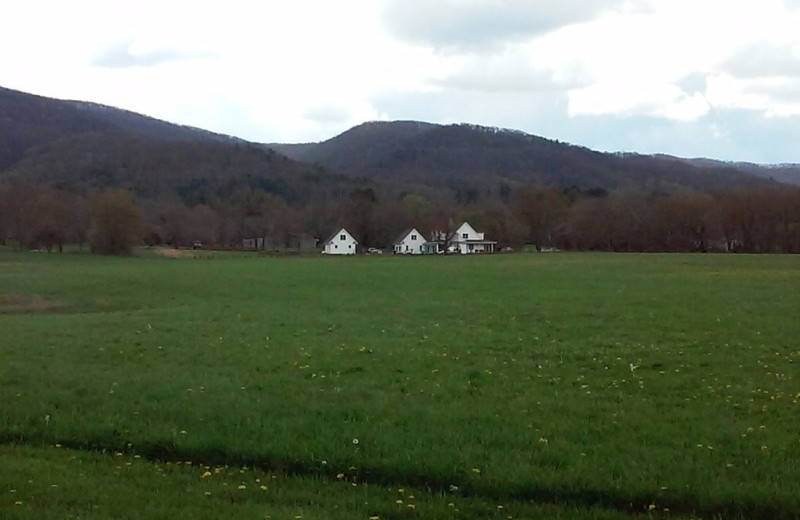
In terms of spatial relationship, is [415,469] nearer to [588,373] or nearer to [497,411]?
[497,411]

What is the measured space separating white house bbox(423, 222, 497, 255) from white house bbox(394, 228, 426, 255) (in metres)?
2.65

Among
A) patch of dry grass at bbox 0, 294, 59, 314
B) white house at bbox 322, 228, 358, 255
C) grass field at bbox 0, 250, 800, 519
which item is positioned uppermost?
white house at bbox 322, 228, 358, 255

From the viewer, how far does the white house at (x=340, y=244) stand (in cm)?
13950

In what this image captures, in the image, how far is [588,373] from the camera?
636 inches

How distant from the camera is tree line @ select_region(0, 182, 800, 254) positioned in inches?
4412

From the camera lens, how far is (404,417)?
12.1 m

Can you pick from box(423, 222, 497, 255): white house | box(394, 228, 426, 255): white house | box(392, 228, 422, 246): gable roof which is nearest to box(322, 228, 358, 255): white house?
box(394, 228, 426, 255): white house

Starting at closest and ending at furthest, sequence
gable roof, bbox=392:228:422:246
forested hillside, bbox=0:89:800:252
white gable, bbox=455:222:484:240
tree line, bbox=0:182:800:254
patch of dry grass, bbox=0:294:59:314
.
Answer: patch of dry grass, bbox=0:294:59:314, tree line, bbox=0:182:800:254, forested hillside, bbox=0:89:800:252, gable roof, bbox=392:228:422:246, white gable, bbox=455:222:484:240

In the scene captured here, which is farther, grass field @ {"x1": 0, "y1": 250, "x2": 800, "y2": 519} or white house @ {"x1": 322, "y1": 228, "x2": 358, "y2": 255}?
white house @ {"x1": 322, "y1": 228, "x2": 358, "y2": 255}

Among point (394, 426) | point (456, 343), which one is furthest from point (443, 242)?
point (394, 426)

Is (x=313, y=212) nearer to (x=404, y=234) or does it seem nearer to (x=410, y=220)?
(x=410, y=220)

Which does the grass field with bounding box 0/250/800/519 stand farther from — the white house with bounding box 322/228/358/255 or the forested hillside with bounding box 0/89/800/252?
the white house with bounding box 322/228/358/255

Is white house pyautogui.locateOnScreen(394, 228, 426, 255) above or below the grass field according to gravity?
above

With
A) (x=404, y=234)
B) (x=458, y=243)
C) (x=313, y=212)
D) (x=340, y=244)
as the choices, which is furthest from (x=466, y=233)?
(x=313, y=212)
